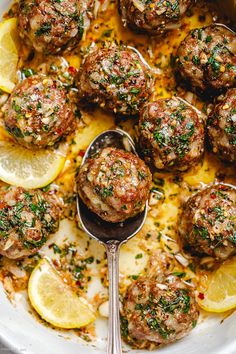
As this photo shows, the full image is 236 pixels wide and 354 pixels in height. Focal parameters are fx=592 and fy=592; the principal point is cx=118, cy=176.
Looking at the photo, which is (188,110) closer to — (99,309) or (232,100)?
(232,100)

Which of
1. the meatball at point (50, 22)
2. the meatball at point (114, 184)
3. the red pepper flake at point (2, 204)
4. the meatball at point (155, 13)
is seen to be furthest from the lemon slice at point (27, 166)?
the meatball at point (155, 13)

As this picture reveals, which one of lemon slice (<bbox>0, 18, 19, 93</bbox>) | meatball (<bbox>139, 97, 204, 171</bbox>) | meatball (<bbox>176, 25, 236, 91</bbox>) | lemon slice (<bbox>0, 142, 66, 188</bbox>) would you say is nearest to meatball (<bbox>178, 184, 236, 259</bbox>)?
meatball (<bbox>139, 97, 204, 171</bbox>)

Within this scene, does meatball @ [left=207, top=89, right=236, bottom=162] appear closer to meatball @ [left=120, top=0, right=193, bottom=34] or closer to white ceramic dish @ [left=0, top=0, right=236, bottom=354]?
meatball @ [left=120, top=0, right=193, bottom=34]

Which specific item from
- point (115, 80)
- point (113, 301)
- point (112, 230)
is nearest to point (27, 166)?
point (112, 230)

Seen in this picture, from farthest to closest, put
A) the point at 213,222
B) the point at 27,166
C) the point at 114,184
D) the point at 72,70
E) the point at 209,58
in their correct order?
the point at 72,70 < the point at 27,166 < the point at 209,58 < the point at 213,222 < the point at 114,184

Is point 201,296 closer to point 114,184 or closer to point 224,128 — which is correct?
point 114,184

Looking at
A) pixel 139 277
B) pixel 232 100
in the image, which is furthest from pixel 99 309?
pixel 232 100
